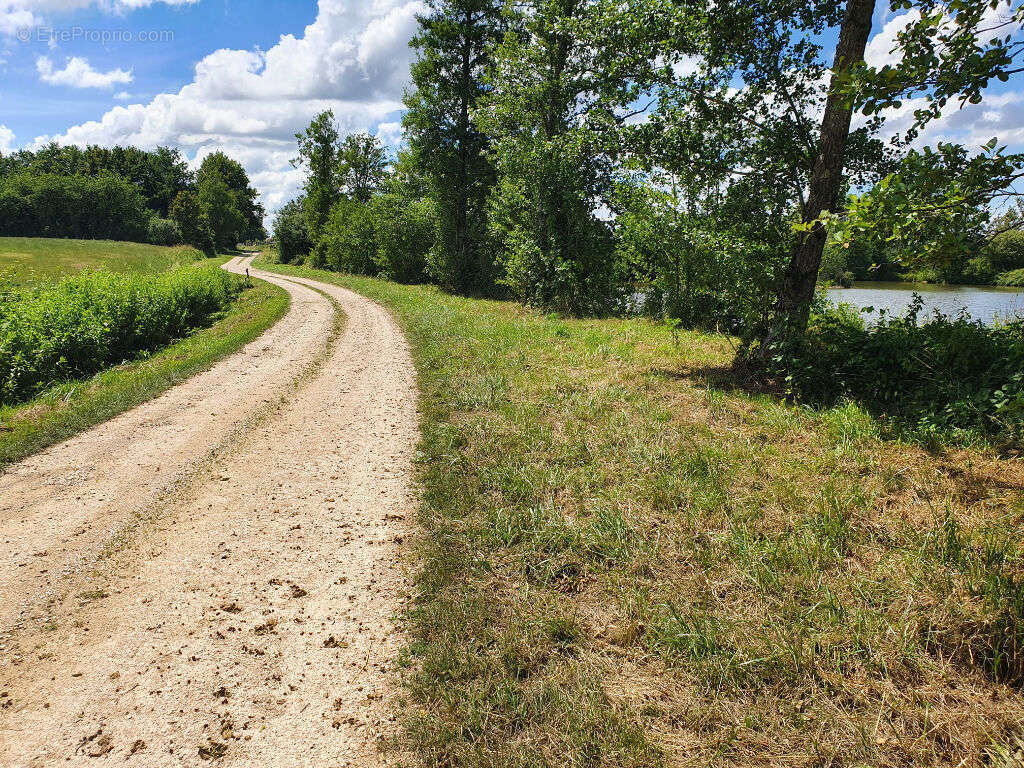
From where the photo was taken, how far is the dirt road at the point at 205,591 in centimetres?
301

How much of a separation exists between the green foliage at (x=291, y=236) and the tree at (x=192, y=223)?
18016 mm

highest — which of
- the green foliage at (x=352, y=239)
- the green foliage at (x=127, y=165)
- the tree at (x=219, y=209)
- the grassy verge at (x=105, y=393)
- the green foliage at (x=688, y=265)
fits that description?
the green foliage at (x=127, y=165)

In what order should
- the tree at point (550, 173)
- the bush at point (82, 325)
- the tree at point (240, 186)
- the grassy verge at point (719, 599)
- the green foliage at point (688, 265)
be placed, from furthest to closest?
the tree at point (240, 186) < the tree at point (550, 173) < the bush at point (82, 325) < the green foliage at point (688, 265) < the grassy verge at point (719, 599)

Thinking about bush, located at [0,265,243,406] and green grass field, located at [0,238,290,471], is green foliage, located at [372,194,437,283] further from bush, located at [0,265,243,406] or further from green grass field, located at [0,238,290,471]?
bush, located at [0,265,243,406]

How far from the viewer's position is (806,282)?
8203mm

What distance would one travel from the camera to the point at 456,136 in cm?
2681

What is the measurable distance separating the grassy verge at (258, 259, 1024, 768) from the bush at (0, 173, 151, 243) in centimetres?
10028

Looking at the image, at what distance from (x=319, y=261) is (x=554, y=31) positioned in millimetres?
42254

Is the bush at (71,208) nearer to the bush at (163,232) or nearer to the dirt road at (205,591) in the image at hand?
the bush at (163,232)

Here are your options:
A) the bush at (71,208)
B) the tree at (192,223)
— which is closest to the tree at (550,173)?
the tree at (192,223)

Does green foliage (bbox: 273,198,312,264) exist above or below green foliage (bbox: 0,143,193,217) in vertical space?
below

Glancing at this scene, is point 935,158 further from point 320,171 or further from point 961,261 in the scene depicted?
point 320,171

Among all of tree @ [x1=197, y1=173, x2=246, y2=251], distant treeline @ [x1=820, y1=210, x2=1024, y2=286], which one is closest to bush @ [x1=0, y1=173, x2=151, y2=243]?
tree @ [x1=197, y1=173, x2=246, y2=251]

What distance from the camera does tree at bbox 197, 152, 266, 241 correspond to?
9794 cm
